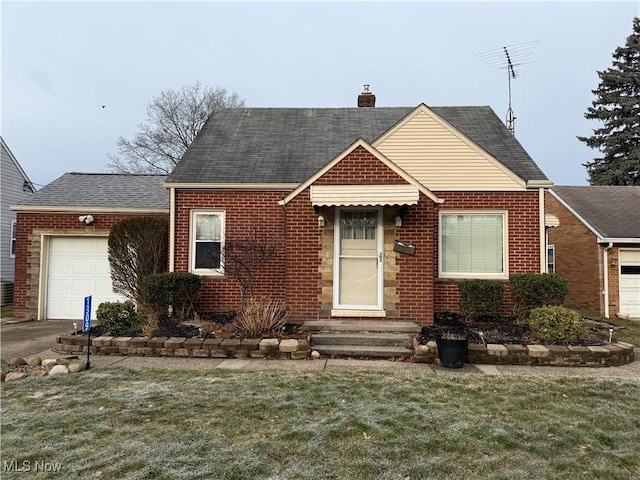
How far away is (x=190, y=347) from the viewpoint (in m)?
6.65

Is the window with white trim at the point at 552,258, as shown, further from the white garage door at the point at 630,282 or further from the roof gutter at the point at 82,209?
the roof gutter at the point at 82,209

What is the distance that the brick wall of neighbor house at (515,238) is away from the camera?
920 cm

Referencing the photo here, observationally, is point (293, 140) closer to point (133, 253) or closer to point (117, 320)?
point (133, 253)

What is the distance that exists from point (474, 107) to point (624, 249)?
7242 millimetres

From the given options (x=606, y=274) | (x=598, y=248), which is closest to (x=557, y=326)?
(x=606, y=274)

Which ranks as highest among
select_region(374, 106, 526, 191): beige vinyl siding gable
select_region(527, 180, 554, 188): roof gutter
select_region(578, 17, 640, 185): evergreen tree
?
select_region(578, 17, 640, 185): evergreen tree

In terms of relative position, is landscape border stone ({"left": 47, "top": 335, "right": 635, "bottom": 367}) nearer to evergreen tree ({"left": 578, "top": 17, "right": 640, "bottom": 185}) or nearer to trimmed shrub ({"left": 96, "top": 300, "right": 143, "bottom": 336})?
trimmed shrub ({"left": 96, "top": 300, "right": 143, "bottom": 336})

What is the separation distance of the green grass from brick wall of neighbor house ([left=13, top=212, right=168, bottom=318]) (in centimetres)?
644

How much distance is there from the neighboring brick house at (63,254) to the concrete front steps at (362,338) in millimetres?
6118

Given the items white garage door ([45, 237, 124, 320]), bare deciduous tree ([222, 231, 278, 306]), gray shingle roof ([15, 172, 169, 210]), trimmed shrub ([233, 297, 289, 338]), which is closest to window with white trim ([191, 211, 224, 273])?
bare deciduous tree ([222, 231, 278, 306])

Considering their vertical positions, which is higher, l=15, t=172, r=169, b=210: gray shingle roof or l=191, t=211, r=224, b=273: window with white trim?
l=15, t=172, r=169, b=210: gray shingle roof

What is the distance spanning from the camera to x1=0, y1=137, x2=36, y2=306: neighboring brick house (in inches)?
599

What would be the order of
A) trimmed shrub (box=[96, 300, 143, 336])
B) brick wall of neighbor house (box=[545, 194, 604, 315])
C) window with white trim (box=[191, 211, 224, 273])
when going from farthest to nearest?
1. brick wall of neighbor house (box=[545, 194, 604, 315])
2. window with white trim (box=[191, 211, 224, 273])
3. trimmed shrub (box=[96, 300, 143, 336])

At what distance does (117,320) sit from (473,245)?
7847 millimetres
